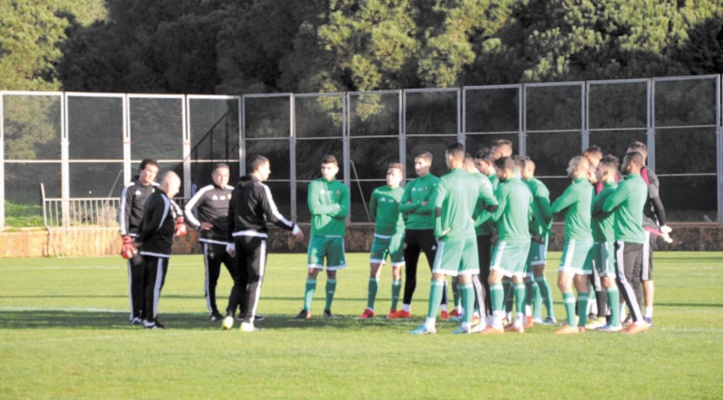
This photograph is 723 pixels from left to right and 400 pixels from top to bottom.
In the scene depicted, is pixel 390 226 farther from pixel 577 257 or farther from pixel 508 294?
pixel 577 257

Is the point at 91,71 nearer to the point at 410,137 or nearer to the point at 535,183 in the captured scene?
the point at 410,137

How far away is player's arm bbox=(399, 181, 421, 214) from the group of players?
0.05ft

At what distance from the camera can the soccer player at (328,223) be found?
616 inches

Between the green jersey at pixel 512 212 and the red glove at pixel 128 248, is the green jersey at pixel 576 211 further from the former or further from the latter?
the red glove at pixel 128 248

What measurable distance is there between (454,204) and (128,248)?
388 cm

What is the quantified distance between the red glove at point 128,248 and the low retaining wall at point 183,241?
1988 cm

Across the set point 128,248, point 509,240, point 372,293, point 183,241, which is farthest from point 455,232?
point 183,241

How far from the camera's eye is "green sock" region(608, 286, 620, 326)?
13.5 meters

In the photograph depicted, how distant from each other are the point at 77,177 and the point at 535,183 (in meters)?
23.1

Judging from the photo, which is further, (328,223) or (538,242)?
(328,223)

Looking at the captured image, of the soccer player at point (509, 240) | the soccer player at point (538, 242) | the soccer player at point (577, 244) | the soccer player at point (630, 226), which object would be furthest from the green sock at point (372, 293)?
the soccer player at point (630, 226)

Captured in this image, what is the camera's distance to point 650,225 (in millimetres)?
14758

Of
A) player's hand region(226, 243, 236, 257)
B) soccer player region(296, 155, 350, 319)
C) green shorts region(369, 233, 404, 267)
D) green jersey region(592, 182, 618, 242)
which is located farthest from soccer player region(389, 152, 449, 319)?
player's hand region(226, 243, 236, 257)

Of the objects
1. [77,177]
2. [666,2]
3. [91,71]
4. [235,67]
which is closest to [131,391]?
[77,177]
